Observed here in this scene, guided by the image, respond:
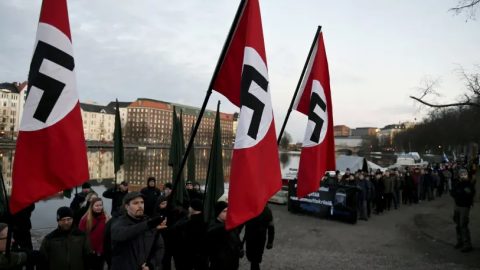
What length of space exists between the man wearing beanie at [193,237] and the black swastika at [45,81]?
2531 mm

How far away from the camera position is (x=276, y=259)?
26.7ft

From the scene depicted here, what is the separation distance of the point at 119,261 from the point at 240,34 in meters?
3.14

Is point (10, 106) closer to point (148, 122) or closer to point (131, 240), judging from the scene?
point (148, 122)

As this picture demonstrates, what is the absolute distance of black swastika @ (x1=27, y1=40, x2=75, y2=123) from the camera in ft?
11.4

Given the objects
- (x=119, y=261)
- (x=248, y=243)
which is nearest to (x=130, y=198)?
(x=119, y=261)

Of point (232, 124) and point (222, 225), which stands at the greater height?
point (232, 124)

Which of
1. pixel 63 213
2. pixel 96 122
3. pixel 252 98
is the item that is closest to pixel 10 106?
pixel 96 122

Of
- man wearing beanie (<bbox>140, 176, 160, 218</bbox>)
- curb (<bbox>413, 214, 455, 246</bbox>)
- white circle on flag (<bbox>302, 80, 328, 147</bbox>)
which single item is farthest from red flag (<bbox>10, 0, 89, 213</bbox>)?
curb (<bbox>413, 214, 455, 246</bbox>)

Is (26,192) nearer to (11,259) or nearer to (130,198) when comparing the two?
(11,259)

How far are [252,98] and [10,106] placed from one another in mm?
120311

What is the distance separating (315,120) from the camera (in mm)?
5711

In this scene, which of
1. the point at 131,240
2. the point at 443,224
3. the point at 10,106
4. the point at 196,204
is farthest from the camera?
the point at 10,106

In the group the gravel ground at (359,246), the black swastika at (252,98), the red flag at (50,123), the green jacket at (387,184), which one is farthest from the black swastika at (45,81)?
the green jacket at (387,184)

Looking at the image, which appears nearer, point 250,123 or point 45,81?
point 45,81
